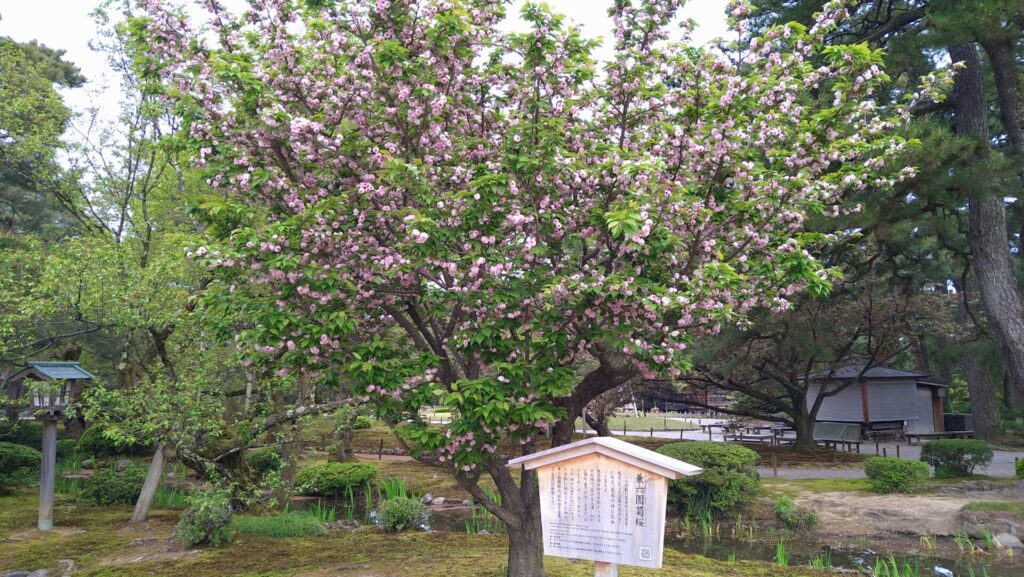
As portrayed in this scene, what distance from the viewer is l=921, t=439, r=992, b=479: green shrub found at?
1500cm

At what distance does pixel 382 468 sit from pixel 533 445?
1404 centimetres

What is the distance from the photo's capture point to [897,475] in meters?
13.5

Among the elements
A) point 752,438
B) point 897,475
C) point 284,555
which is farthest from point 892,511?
point 752,438

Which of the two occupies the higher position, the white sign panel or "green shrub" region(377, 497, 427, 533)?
the white sign panel

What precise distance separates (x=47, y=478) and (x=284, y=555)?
5.02m

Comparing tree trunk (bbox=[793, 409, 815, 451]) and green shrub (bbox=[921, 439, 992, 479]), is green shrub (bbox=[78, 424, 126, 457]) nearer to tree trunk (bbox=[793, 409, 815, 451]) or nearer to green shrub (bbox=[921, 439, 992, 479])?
tree trunk (bbox=[793, 409, 815, 451])

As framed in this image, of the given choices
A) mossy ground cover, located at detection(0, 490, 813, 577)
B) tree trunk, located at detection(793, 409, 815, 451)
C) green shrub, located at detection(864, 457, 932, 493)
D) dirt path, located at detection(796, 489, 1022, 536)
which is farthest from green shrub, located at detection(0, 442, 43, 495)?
tree trunk, located at detection(793, 409, 815, 451)

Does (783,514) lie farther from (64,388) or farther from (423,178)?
(64,388)

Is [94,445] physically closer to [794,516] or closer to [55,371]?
[55,371]

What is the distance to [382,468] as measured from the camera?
781 inches

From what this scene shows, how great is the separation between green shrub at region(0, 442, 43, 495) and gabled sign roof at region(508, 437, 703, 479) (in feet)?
47.3

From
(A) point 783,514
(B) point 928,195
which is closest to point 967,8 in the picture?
(B) point 928,195

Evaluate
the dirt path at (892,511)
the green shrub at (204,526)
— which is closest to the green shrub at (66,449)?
the green shrub at (204,526)

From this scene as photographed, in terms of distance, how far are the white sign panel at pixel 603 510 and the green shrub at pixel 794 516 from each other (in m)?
8.70
